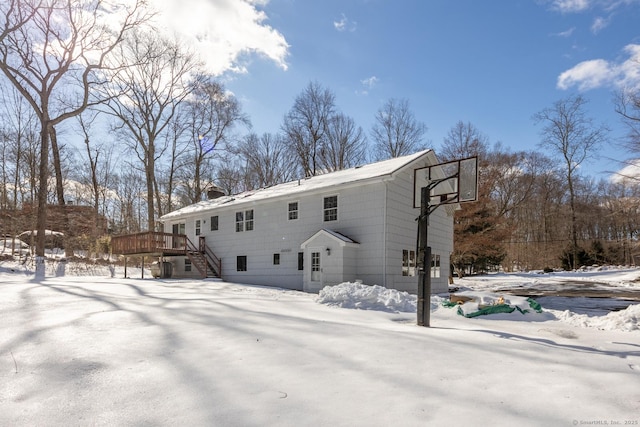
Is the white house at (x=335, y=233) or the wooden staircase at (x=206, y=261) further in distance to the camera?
the wooden staircase at (x=206, y=261)

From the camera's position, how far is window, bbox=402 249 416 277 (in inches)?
605

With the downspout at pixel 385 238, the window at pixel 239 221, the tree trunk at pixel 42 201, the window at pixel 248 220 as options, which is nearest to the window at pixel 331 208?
the downspout at pixel 385 238

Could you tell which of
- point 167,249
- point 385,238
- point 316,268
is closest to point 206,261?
point 167,249

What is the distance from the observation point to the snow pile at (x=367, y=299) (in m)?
9.27

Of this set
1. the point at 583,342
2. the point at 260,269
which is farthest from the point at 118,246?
the point at 583,342

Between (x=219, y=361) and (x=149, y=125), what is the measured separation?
1180 inches

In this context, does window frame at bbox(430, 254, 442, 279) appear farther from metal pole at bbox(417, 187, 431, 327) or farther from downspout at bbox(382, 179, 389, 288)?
metal pole at bbox(417, 187, 431, 327)

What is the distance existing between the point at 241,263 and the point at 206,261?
2.06m

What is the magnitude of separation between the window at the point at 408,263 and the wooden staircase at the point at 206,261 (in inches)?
398

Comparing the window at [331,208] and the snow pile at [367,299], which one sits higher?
the window at [331,208]

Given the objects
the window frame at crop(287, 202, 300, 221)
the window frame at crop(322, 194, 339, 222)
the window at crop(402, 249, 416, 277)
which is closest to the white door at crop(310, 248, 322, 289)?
the window frame at crop(322, 194, 339, 222)

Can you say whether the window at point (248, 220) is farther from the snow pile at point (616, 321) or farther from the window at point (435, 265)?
the snow pile at point (616, 321)

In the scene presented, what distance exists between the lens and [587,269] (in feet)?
110

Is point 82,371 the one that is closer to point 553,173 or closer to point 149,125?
point 149,125
